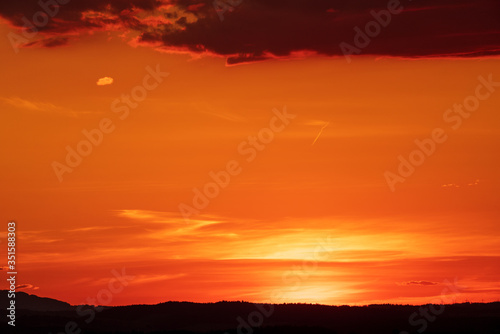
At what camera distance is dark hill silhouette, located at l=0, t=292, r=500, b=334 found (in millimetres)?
76125

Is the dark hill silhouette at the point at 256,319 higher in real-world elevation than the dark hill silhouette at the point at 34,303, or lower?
higher

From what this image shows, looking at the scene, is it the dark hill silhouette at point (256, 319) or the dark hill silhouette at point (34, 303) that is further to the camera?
the dark hill silhouette at point (34, 303)

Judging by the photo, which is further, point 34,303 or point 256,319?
point 34,303

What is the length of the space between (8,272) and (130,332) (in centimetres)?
1848

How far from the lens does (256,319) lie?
86.2 meters

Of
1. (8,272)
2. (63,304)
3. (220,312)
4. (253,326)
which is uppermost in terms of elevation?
(8,272)

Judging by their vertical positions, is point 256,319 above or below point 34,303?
above

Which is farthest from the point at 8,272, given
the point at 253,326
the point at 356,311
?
the point at 356,311

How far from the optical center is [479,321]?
260ft

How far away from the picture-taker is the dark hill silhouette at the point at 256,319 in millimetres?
76125

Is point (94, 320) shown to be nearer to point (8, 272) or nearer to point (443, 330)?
point (8, 272)

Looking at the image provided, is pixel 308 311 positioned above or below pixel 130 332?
below

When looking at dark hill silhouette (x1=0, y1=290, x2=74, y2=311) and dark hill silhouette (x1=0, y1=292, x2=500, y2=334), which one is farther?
dark hill silhouette (x1=0, y1=290, x2=74, y2=311)

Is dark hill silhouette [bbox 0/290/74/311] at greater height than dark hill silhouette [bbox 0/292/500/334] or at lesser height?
lesser
